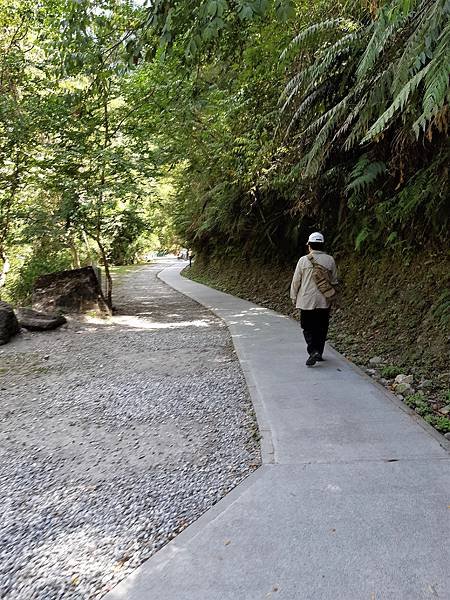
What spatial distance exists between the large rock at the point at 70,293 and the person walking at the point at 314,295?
6.87 m

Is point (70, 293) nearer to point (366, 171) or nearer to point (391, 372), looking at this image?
point (366, 171)

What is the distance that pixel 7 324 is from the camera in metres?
8.60

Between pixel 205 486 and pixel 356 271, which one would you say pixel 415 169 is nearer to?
pixel 356 271

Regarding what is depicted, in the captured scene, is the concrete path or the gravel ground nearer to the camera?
the concrete path

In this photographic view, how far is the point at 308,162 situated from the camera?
6340 mm

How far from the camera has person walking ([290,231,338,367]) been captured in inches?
224

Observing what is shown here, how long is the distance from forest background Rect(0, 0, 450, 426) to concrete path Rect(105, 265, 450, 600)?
1865 mm

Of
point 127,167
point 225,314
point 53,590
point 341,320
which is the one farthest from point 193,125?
point 53,590

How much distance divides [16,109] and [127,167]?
8.74 ft

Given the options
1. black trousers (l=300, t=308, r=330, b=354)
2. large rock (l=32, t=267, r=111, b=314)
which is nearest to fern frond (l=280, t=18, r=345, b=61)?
black trousers (l=300, t=308, r=330, b=354)

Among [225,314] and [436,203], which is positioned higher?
[436,203]

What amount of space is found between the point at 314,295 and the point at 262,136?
4.64 meters

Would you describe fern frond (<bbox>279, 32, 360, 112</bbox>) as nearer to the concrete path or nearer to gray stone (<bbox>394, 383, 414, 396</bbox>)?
gray stone (<bbox>394, 383, 414, 396</bbox>)

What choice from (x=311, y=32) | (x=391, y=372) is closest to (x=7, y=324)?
(x=391, y=372)
